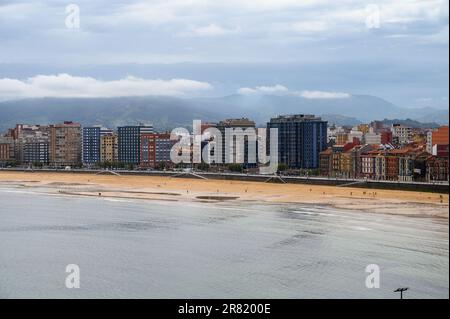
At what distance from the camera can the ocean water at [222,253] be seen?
2028 centimetres

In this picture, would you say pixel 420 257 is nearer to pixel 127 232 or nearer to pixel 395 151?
pixel 127 232

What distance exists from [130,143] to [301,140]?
98.5 ft

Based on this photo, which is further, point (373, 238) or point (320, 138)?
point (320, 138)

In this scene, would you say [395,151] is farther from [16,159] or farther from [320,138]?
[16,159]

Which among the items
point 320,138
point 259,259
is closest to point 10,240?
point 259,259

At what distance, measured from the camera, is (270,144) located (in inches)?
3716

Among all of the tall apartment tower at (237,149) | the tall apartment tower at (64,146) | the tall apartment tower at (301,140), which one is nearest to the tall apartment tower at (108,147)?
the tall apartment tower at (64,146)

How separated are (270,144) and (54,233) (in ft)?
211

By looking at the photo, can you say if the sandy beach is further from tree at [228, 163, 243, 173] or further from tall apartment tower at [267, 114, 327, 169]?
tall apartment tower at [267, 114, 327, 169]

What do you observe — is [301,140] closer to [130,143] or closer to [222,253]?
[130,143]

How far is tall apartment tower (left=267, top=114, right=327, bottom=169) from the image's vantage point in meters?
88.3

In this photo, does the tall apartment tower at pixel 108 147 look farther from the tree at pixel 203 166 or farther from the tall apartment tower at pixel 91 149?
the tree at pixel 203 166
